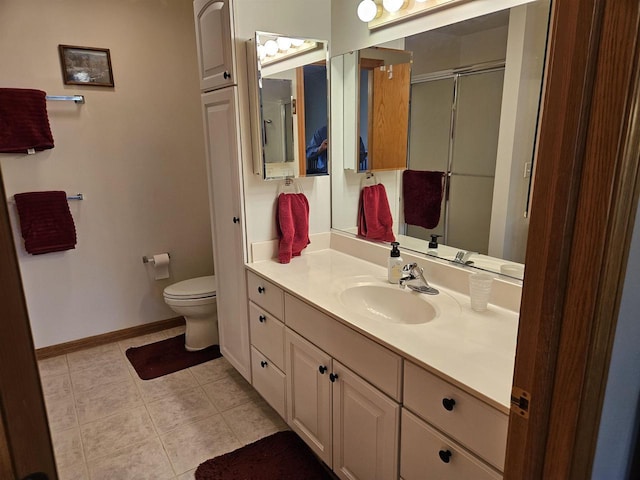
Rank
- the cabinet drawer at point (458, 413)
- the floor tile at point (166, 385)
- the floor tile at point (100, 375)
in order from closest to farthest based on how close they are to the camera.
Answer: the cabinet drawer at point (458, 413)
the floor tile at point (166, 385)
the floor tile at point (100, 375)

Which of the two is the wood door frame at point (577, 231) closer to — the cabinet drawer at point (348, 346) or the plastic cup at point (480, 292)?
the cabinet drawer at point (348, 346)

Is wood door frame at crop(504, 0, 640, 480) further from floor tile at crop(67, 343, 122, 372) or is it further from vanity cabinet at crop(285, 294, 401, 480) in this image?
floor tile at crop(67, 343, 122, 372)

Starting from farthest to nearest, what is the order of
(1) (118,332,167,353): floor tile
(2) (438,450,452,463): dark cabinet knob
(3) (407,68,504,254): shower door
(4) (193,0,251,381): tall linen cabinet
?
(1) (118,332,167,353): floor tile, (4) (193,0,251,381): tall linen cabinet, (3) (407,68,504,254): shower door, (2) (438,450,452,463): dark cabinet knob

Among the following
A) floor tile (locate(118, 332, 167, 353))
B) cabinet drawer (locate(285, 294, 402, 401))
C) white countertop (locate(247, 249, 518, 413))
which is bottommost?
floor tile (locate(118, 332, 167, 353))

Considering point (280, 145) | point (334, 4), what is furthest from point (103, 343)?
point (334, 4)

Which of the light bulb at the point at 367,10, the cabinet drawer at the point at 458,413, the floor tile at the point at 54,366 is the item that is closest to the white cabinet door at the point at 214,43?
the light bulb at the point at 367,10

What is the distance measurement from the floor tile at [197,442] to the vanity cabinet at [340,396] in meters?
0.39

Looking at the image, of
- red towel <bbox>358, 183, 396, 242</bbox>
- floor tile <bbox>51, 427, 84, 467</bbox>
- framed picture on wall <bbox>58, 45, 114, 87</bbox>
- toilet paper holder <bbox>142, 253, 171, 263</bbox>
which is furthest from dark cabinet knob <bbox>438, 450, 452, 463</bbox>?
framed picture on wall <bbox>58, 45, 114, 87</bbox>

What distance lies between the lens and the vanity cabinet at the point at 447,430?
1.03m

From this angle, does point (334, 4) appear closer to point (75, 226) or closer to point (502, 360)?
point (502, 360)

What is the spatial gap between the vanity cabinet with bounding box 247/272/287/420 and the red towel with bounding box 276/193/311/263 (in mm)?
232

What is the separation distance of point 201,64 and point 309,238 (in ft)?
3.72

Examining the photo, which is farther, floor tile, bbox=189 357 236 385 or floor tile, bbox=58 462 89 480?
floor tile, bbox=189 357 236 385

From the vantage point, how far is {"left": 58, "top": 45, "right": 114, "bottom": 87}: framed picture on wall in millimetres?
2676
